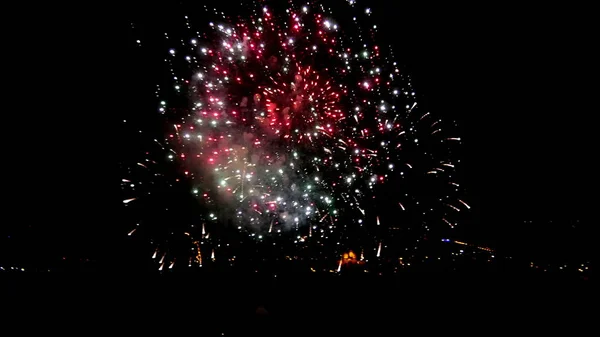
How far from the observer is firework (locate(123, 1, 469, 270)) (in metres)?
2.18

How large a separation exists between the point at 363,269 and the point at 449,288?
505 mm

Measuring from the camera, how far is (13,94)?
2.65m

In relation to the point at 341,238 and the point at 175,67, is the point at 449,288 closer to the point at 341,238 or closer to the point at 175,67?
the point at 341,238

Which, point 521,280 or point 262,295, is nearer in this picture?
point 521,280

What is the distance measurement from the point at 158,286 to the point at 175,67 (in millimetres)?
1570

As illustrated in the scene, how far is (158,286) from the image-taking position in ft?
6.18

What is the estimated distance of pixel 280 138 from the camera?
2322 mm

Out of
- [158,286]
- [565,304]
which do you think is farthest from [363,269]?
[158,286]

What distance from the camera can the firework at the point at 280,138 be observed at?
7.16ft

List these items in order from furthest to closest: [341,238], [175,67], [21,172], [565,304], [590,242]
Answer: [21,172] < [341,238] < [175,67] < [590,242] < [565,304]

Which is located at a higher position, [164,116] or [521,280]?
[164,116]

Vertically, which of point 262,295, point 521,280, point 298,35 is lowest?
point 262,295

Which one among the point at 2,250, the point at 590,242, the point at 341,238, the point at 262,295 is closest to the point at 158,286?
the point at 262,295

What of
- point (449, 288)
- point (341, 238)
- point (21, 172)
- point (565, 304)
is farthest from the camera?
point (21, 172)
